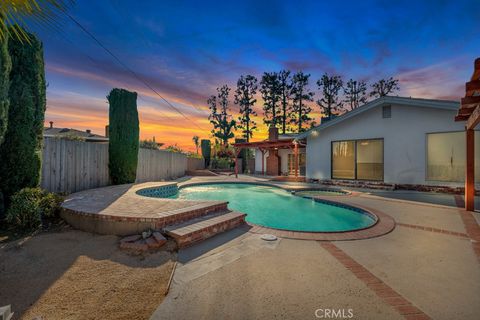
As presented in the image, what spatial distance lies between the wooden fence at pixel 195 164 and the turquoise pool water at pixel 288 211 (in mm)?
9259

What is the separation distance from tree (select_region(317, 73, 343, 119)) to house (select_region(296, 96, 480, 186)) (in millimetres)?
18798

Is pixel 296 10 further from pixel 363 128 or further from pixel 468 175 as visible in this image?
pixel 468 175

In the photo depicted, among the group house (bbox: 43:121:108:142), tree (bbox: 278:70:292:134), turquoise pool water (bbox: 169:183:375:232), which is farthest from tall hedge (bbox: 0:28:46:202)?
tree (bbox: 278:70:292:134)

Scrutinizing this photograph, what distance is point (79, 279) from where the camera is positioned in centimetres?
278

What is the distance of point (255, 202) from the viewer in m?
9.48

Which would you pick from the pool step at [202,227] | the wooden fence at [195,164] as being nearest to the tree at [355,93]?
the wooden fence at [195,164]

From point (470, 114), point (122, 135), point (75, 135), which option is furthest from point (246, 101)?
point (470, 114)

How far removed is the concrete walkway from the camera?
218 cm

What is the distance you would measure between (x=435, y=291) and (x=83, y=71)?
1209 cm

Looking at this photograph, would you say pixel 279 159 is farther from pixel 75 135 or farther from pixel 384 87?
pixel 384 87

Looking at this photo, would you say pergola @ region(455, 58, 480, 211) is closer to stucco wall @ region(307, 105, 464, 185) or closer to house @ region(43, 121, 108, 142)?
stucco wall @ region(307, 105, 464, 185)

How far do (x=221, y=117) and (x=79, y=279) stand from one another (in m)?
32.1

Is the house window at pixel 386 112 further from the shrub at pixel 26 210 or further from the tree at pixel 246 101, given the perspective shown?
the tree at pixel 246 101

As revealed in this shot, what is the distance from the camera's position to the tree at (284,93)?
29.5 m
